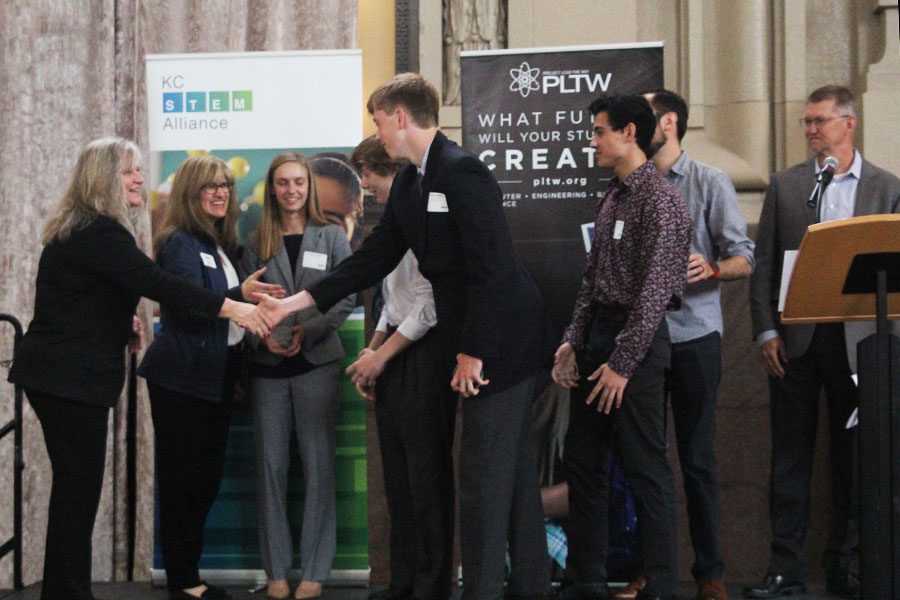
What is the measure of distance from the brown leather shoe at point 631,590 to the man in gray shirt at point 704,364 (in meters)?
0.27

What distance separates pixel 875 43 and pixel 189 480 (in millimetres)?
3422

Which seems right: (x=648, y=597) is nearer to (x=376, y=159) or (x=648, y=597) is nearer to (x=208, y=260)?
(x=376, y=159)

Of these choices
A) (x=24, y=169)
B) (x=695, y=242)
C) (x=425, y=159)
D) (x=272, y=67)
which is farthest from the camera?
(x=24, y=169)

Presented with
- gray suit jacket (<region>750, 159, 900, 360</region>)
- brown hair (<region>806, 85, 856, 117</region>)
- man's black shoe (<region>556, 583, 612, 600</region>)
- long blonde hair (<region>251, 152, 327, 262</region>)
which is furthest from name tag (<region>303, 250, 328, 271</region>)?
brown hair (<region>806, 85, 856, 117</region>)

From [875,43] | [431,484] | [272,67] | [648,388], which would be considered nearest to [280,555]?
[431,484]

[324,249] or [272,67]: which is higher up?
[272,67]

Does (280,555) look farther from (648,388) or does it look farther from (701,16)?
(701,16)

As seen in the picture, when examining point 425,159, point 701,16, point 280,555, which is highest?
point 701,16

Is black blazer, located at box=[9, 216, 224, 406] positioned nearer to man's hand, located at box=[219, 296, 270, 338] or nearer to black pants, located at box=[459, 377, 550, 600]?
man's hand, located at box=[219, 296, 270, 338]

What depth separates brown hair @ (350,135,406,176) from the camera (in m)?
3.96

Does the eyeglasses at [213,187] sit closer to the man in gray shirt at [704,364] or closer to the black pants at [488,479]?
the black pants at [488,479]

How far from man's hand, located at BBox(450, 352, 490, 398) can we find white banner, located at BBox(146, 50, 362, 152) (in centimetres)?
131

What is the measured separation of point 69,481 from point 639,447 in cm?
178

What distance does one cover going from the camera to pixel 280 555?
4184 millimetres
